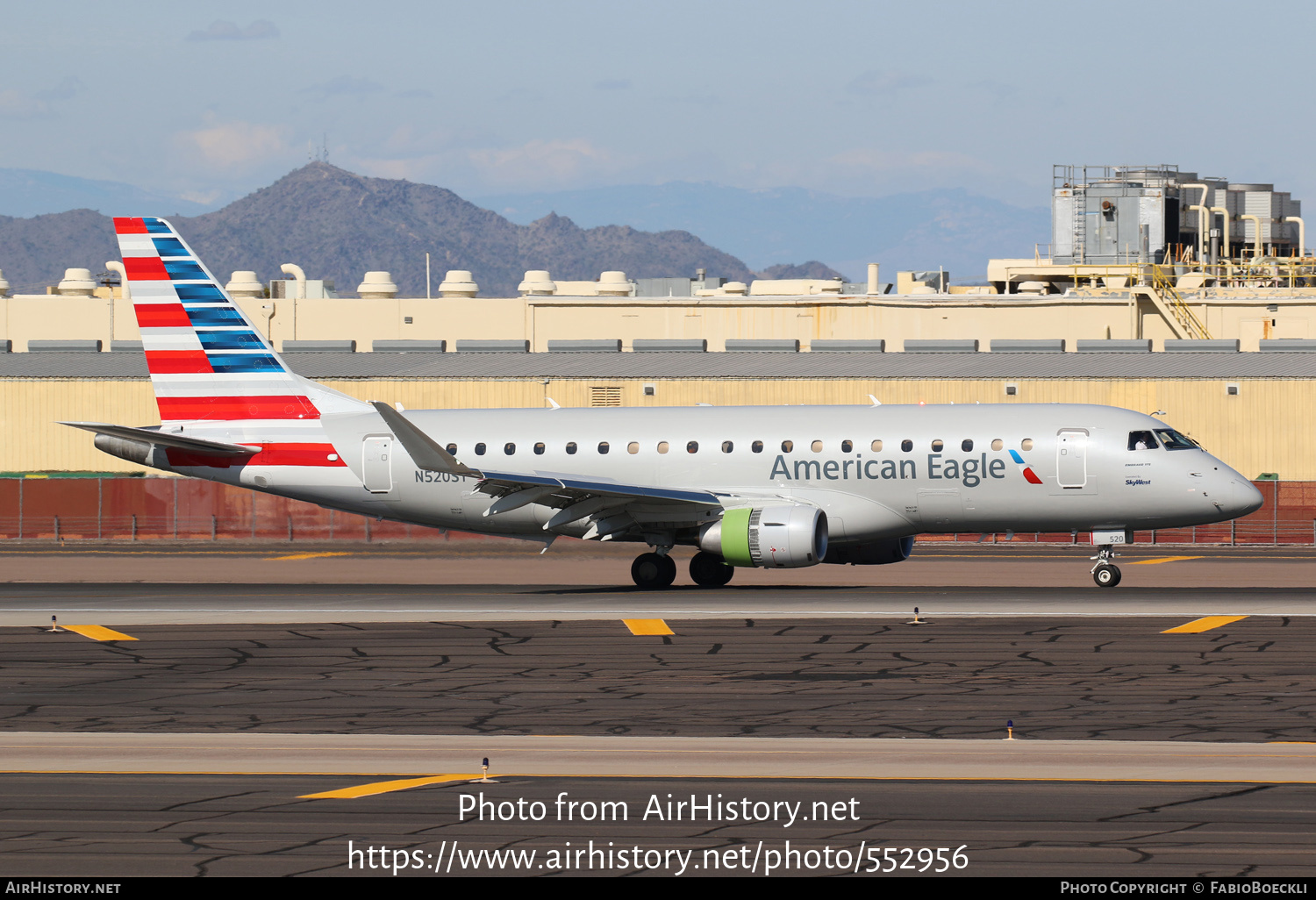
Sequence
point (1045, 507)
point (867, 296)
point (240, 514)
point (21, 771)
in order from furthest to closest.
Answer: point (867, 296)
point (240, 514)
point (1045, 507)
point (21, 771)

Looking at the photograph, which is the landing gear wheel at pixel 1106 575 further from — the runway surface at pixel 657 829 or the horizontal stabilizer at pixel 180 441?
the horizontal stabilizer at pixel 180 441

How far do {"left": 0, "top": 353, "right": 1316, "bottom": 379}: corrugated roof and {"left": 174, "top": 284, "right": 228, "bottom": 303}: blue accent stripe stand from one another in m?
23.3

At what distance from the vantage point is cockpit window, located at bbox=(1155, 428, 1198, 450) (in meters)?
33.6

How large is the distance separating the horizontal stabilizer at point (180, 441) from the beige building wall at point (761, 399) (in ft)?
76.9

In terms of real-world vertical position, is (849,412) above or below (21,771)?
above

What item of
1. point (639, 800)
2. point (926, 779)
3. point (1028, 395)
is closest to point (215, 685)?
point (639, 800)

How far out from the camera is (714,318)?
84.6m

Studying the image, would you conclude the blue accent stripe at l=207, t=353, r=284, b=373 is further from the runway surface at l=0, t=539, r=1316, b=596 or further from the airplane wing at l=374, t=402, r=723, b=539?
the airplane wing at l=374, t=402, r=723, b=539

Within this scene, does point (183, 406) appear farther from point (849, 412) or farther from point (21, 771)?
point (21, 771)

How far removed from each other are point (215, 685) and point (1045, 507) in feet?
63.0

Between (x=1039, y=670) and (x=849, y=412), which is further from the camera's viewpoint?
(x=849, y=412)

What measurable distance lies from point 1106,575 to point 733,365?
102 feet

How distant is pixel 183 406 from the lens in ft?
128
